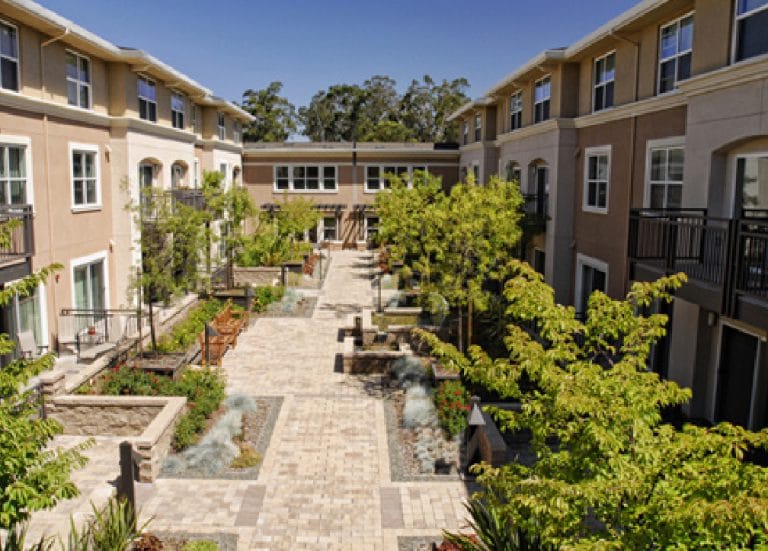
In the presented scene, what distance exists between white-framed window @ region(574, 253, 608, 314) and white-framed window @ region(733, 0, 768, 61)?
7.98 meters

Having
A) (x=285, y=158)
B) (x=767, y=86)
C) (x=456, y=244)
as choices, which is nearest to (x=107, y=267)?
(x=456, y=244)

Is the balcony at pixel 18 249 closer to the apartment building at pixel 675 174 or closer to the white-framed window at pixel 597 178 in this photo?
the apartment building at pixel 675 174

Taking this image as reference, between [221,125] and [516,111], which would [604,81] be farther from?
[221,125]

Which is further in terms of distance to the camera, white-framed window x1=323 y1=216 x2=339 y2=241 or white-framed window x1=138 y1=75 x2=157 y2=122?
white-framed window x1=323 y1=216 x2=339 y2=241

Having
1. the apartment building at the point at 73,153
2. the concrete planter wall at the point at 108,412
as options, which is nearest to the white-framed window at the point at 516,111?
the apartment building at the point at 73,153

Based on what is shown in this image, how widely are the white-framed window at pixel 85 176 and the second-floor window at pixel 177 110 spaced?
7.02 m

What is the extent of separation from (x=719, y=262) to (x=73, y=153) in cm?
1743

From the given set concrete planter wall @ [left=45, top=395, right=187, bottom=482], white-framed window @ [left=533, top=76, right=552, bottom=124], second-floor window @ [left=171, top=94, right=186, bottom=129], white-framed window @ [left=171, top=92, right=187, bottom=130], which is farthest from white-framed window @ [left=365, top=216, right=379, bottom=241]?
concrete planter wall @ [left=45, top=395, right=187, bottom=482]

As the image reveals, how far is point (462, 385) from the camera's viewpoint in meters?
16.1

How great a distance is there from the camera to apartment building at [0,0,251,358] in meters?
16.0

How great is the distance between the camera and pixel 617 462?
5730 mm

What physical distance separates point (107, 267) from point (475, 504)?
16.5m

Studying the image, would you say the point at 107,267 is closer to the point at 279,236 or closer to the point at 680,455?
the point at 279,236

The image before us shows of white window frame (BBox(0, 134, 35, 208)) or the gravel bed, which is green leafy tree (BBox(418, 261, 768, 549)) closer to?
the gravel bed
